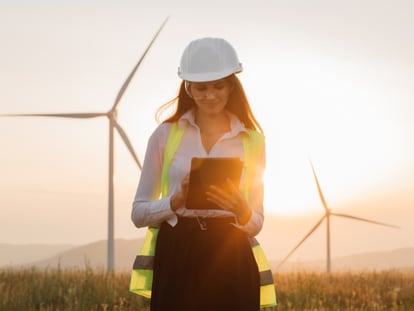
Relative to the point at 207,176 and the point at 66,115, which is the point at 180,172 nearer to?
the point at 207,176

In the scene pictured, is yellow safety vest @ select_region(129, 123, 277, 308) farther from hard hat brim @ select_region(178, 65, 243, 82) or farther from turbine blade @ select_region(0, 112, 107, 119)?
turbine blade @ select_region(0, 112, 107, 119)

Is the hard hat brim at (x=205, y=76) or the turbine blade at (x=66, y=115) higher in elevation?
the turbine blade at (x=66, y=115)

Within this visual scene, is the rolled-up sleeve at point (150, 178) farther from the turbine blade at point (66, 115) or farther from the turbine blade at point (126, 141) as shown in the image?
the turbine blade at point (66, 115)

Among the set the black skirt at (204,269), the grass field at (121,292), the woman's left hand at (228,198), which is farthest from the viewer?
the grass field at (121,292)

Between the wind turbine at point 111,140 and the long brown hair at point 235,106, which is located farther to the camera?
the wind turbine at point 111,140

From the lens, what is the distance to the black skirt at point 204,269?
494 cm

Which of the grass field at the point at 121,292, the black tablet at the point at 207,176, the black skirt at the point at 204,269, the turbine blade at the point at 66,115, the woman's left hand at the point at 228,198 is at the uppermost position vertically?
the turbine blade at the point at 66,115

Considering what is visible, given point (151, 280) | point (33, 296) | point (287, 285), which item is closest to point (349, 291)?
point (287, 285)

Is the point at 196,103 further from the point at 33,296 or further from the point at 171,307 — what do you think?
the point at 33,296

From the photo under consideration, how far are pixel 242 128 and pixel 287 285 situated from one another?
10930mm

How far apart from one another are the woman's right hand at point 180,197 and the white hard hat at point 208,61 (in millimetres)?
711

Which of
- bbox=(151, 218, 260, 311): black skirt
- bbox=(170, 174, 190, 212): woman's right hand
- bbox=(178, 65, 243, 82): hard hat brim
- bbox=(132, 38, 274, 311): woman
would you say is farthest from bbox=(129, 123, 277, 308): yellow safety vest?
bbox=(178, 65, 243, 82): hard hat brim

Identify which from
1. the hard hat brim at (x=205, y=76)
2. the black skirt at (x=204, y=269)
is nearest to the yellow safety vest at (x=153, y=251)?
the black skirt at (x=204, y=269)

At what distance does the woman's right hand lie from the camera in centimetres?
481
